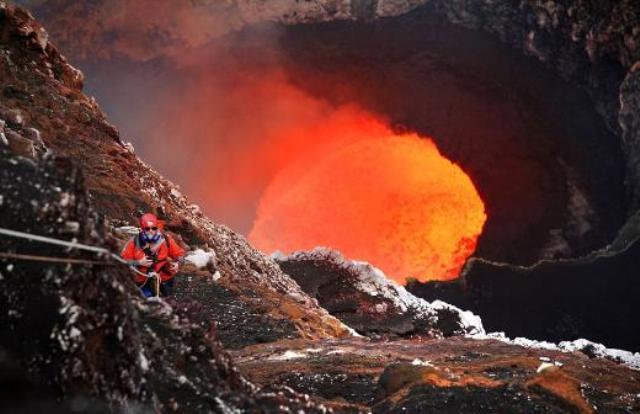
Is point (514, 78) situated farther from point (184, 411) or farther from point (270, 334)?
point (184, 411)

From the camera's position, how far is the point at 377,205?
35906 mm

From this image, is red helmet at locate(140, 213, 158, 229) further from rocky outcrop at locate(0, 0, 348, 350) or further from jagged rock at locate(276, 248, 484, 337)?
jagged rock at locate(276, 248, 484, 337)

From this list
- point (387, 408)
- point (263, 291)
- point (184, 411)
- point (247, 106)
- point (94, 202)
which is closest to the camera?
point (184, 411)

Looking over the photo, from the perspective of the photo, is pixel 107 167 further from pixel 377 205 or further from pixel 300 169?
pixel 377 205

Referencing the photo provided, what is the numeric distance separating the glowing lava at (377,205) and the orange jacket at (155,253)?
2582cm

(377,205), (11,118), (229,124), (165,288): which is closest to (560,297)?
(377,205)

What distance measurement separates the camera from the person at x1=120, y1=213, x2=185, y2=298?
8048mm

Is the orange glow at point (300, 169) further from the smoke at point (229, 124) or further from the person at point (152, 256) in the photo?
the person at point (152, 256)

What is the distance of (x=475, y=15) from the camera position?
3597 centimetres

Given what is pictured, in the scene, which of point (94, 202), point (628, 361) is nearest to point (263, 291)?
point (94, 202)

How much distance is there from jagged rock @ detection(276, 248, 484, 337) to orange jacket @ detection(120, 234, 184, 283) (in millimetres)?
10661

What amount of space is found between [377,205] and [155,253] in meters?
28.2

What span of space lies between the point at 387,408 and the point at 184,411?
11.5 feet

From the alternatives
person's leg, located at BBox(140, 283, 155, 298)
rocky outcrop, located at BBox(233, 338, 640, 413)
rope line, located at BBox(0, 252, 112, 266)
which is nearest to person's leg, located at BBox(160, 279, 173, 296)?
person's leg, located at BBox(140, 283, 155, 298)
